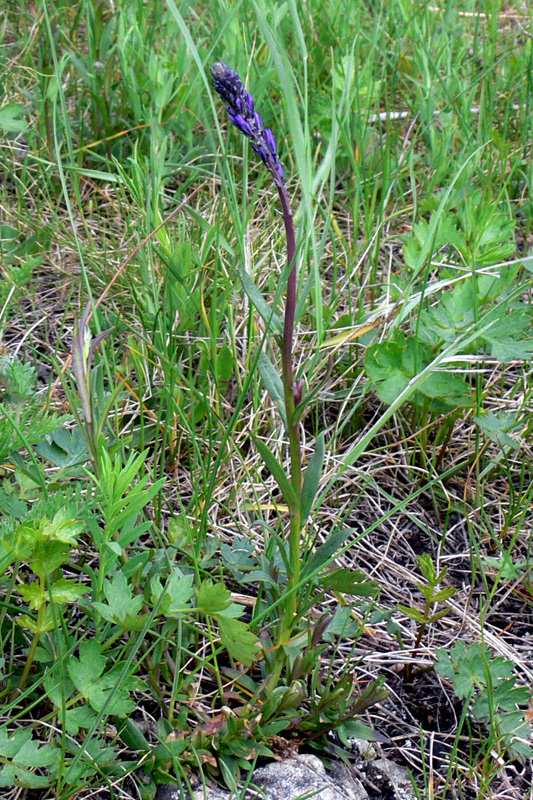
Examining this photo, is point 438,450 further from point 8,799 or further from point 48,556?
point 8,799

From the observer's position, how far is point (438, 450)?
1.92m

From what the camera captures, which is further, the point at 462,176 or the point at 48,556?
the point at 462,176

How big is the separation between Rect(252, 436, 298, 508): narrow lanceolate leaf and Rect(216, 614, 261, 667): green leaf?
241 millimetres

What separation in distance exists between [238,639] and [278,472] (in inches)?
12.9

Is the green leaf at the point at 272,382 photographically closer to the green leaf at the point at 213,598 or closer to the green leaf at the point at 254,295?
the green leaf at the point at 254,295

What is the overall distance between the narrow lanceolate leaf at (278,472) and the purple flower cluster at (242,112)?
442mm

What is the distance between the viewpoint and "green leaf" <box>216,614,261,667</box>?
1283 mm

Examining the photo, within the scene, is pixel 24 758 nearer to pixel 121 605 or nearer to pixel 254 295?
pixel 121 605

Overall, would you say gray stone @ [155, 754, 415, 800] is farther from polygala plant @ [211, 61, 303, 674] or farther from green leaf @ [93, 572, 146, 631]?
green leaf @ [93, 572, 146, 631]

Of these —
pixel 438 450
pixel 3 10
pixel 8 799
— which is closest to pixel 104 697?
pixel 8 799

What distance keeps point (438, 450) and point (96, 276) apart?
3.81ft

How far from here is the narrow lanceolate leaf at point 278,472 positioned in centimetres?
121

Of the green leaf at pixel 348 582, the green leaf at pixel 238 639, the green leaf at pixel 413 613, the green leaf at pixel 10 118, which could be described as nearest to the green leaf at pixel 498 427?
the green leaf at pixel 413 613

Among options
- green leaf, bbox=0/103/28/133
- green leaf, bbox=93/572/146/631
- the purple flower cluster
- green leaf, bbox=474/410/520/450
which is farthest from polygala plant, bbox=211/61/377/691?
green leaf, bbox=0/103/28/133
